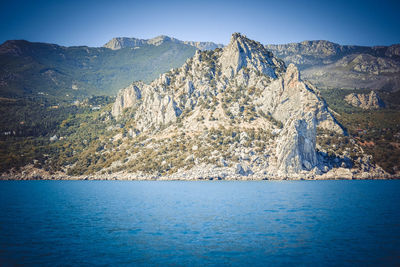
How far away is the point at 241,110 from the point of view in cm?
14538

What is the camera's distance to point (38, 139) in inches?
7475

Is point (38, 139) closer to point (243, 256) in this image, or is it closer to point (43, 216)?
point (43, 216)

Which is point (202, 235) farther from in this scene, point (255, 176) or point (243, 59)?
point (243, 59)

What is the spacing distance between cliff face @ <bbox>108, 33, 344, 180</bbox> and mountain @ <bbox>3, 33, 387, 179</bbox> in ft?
1.39

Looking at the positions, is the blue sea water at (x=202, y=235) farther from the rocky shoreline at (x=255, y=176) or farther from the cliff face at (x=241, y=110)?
the cliff face at (x=241, y=110)

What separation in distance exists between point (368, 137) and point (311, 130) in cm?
4333

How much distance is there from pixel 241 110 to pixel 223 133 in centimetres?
2001

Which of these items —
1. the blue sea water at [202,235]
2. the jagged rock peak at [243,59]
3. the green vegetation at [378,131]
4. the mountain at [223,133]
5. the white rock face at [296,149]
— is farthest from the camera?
the jagged rock peak at [243,59]

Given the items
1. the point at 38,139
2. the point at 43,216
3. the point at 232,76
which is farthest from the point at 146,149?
the point at 43,216

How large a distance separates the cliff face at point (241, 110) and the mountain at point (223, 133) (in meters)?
0.42

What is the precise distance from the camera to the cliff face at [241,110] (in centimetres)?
11100

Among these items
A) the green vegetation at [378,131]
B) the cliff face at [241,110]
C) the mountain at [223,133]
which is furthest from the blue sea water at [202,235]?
the green vegetation at [378,131]

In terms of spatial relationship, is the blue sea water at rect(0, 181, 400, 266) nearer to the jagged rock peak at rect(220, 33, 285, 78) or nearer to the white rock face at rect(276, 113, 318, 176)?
the white rock face at rect(276, 113, 318, 176)

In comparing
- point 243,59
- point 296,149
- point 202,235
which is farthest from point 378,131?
point 202,235
